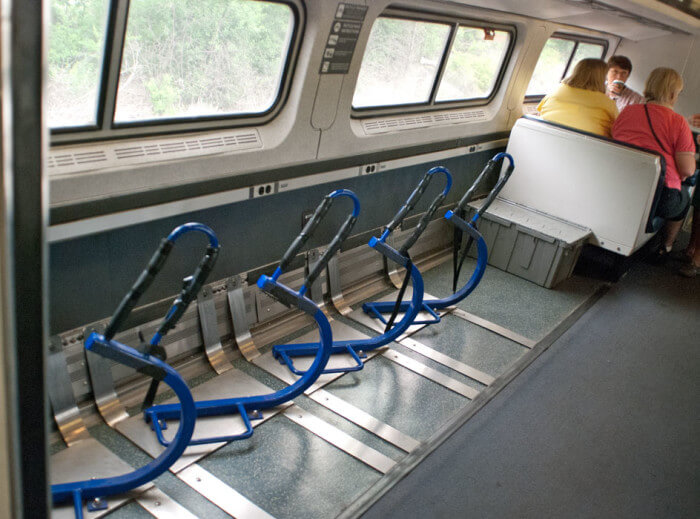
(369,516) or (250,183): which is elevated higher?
(250,183)

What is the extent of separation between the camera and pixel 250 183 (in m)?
3.71

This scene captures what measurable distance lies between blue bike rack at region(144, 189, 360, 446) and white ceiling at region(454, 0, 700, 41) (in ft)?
7.34

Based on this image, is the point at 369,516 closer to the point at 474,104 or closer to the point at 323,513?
the point at 323,513

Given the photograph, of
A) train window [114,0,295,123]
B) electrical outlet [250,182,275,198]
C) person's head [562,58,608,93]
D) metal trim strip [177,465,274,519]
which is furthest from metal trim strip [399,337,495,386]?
person's head [562,58,608,93]

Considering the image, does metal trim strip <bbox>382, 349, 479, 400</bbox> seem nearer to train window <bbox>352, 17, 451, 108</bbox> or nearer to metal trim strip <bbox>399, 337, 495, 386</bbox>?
metal trim strip <bbox>399, 337, 495, 386</bbox>


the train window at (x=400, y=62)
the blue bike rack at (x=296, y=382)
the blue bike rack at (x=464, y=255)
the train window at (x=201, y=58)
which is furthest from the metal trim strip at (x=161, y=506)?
the train window at (x=400, y=62)

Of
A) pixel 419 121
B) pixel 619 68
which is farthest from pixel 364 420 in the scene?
pixel 619 68

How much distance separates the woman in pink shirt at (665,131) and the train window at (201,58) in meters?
3.65

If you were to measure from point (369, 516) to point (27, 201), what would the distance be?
2452 millimetres

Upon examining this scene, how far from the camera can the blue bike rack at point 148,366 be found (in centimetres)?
255

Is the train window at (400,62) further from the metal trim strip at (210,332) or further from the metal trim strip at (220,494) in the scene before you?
the metal trim strip at (220,494)

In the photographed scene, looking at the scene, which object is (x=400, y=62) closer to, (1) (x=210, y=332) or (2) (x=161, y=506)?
(1) (x=210, y=332)

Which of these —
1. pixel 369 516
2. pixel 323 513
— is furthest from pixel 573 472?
pixel 323 513

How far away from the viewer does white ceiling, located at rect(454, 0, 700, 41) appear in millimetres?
4617
